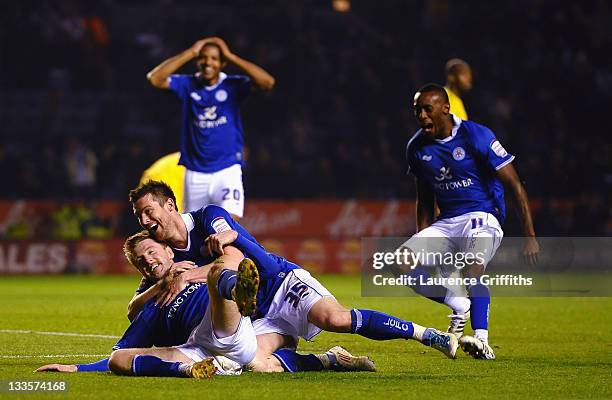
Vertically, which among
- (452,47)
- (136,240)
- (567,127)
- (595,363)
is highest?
(452,47)

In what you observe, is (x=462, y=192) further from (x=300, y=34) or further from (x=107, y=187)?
(x=300, y=34)

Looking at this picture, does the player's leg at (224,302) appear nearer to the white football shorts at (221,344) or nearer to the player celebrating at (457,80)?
the white football shorts at (221,344)

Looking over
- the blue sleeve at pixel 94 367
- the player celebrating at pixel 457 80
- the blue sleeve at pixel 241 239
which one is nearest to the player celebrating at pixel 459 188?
the blue sleeve at pixel 241 239

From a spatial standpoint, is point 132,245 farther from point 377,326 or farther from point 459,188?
point 459,188

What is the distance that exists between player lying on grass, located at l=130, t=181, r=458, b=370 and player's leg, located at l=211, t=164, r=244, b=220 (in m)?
4.35

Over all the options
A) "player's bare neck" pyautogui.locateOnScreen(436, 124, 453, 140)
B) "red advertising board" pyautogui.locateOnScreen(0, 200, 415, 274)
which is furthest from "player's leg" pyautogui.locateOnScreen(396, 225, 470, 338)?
"red advertising board" pyautogui.locateOnScreen(0, 200, 415, 274)

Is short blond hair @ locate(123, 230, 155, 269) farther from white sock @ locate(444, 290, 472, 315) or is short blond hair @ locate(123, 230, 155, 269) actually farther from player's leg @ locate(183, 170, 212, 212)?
player's leg @ locate(183, 170, 212, 212)

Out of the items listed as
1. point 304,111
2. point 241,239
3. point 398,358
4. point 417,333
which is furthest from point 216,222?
point 304,111

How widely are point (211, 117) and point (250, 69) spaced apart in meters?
0.66

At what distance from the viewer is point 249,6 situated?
85.9 ft

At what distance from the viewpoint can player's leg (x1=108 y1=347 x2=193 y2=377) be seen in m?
7.20

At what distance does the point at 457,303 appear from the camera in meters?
9.20

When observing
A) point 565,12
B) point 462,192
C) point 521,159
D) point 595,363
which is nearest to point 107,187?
point 521,159

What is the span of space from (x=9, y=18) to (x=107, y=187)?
4.74m
